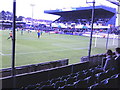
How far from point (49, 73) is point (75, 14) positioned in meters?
36.8

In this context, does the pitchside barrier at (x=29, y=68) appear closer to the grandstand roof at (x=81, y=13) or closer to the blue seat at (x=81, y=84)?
the blue seat at (x=81, y=84)

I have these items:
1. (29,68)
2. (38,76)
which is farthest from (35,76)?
(29,68)

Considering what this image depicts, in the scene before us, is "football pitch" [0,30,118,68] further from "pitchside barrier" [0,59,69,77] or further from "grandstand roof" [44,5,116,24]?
"grandstand roof" [44,5,116,24]

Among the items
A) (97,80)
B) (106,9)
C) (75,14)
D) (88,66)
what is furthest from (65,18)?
(97,80)

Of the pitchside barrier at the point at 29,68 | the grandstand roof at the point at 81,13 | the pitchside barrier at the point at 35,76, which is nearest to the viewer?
the pitchside barrier at the point at 35,76

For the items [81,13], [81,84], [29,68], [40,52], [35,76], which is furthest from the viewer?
[81,13]

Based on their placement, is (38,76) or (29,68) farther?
(29,68)

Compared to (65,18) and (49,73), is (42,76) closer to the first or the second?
(49,73)

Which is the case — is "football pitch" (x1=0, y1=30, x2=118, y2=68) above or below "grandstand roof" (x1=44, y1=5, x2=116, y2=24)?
below

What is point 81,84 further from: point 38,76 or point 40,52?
point 40,52

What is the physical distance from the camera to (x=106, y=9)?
31500 mm

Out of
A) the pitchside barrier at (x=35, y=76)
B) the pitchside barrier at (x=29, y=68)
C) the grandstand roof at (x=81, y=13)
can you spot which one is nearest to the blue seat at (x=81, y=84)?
the pitchside barrier at (x=35, y=76)

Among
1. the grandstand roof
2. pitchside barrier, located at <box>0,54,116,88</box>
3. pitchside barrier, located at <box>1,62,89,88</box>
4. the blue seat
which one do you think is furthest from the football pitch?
the grandstand roof

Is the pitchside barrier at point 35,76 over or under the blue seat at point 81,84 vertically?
under
